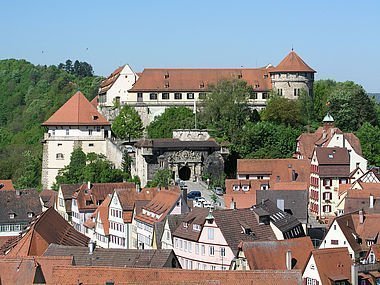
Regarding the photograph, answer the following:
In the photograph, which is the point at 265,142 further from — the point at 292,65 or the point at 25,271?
the point at 25,271

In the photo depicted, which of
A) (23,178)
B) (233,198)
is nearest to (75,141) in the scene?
(23,178)

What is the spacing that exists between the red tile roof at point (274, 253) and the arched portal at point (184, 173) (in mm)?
29102

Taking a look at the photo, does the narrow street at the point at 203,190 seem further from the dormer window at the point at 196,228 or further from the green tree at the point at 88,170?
the dormer window at the point at 196,228

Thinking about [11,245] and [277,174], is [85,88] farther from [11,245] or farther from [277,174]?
[11,245]

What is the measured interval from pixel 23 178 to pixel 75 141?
8622 mm

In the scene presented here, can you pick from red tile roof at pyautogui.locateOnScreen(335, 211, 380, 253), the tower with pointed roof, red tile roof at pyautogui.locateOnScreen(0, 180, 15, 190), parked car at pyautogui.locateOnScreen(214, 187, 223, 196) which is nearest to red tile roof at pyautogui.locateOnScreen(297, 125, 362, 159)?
parked car at pyautogui.locateOnScreen(214, 187, 223, 196)

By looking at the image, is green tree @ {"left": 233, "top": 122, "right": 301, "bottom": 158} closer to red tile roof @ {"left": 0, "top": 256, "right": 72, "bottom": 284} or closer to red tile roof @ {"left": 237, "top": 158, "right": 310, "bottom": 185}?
red tile roof @ {"left": 237, "top": 158, "right": 310, "bottom": 185}

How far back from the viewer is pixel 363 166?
6894 centimetres

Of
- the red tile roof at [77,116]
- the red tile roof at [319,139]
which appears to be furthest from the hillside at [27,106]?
the red tile roof at [319,139]

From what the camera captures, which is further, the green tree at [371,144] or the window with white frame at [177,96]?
the window with white frame at [177,96]

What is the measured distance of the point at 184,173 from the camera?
241 feet

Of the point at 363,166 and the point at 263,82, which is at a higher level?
the point at 263,82

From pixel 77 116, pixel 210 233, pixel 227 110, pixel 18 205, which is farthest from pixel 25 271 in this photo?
pixel 77 116

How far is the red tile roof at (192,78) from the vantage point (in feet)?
285
